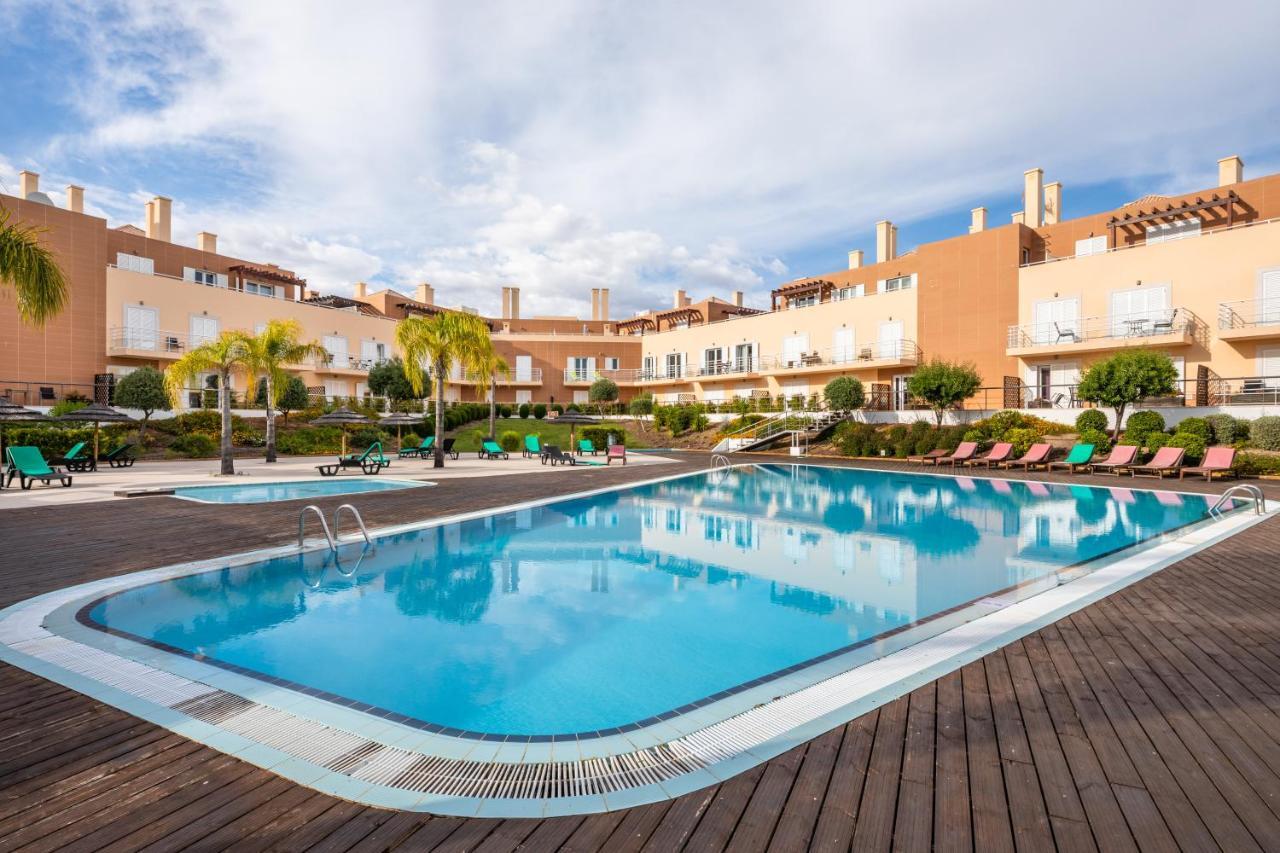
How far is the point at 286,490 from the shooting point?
13.1 m

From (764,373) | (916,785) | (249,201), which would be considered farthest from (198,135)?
(764,373)

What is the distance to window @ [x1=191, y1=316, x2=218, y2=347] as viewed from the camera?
27953 millimetres

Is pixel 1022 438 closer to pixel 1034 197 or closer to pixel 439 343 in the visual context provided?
pixel 1034 197

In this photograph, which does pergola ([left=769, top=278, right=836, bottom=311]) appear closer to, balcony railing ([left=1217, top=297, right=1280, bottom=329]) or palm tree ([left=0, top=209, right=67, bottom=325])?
balcony railing ([left=1217, top=297, right=1280, bottom=329])

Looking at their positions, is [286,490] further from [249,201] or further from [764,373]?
[764,373]

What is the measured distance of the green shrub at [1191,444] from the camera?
16.2 m

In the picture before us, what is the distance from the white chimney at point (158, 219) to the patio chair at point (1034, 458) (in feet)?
123

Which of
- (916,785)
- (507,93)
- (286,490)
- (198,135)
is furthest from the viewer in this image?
(198,135)

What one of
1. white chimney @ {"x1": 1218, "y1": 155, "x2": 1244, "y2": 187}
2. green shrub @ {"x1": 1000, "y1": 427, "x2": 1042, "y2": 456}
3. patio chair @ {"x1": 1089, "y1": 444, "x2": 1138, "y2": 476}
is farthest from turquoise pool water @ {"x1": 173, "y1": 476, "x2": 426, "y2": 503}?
white chimney @ {"x1": 1218, "y1": 155, "x2": 1244, "y2": 187}


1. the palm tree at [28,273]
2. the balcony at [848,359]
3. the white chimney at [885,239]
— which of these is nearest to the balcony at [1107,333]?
the balcony at [848,359]

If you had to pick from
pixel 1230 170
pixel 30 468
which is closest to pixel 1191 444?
pixel 1230 170

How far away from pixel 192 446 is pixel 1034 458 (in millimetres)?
27285

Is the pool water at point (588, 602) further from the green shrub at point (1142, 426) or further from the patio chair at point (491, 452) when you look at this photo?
the patio chair at point (491, 452)

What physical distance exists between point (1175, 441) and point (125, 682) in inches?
874
